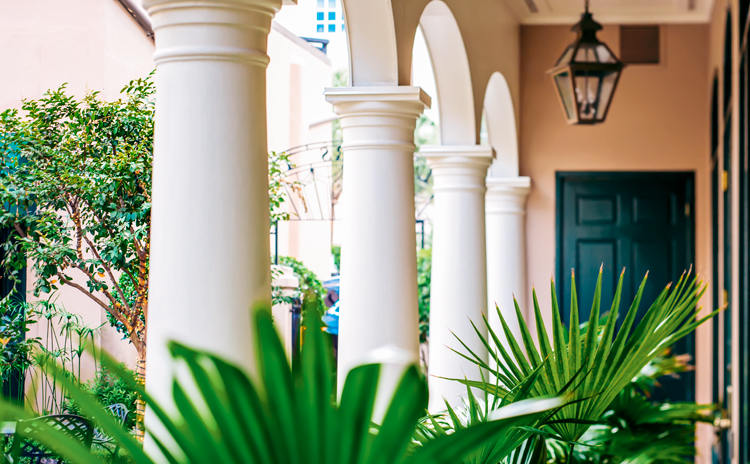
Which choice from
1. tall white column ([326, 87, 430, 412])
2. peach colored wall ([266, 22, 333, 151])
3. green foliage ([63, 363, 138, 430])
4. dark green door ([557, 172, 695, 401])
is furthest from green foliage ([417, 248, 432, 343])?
green foliage ([63, 363, 138, 430])

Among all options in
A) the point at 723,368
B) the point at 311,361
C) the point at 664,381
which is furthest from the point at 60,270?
the point at 664,381

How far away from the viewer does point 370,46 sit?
360 centimetres

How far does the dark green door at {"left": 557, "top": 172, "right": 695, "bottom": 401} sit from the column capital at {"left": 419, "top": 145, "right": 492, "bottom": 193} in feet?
9.51

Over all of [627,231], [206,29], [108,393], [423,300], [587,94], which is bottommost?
[423,300]

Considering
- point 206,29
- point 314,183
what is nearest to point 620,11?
point 314,183

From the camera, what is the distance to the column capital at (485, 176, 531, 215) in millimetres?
7566

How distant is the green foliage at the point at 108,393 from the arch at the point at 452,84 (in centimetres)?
334

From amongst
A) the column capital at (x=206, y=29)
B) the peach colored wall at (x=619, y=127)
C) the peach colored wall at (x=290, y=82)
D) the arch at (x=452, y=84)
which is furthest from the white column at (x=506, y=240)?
the column capital at (x=206, y=29)

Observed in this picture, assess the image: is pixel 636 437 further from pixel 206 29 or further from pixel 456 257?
pixel 206 29

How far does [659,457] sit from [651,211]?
5.05 metres

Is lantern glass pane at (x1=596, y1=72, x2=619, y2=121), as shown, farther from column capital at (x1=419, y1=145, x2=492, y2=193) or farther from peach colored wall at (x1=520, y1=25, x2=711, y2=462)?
peach colored wall at (x1=520, y1=25, x2=711, y2=462)

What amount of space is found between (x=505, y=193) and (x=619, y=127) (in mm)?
1430

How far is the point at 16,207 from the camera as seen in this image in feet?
7.68
